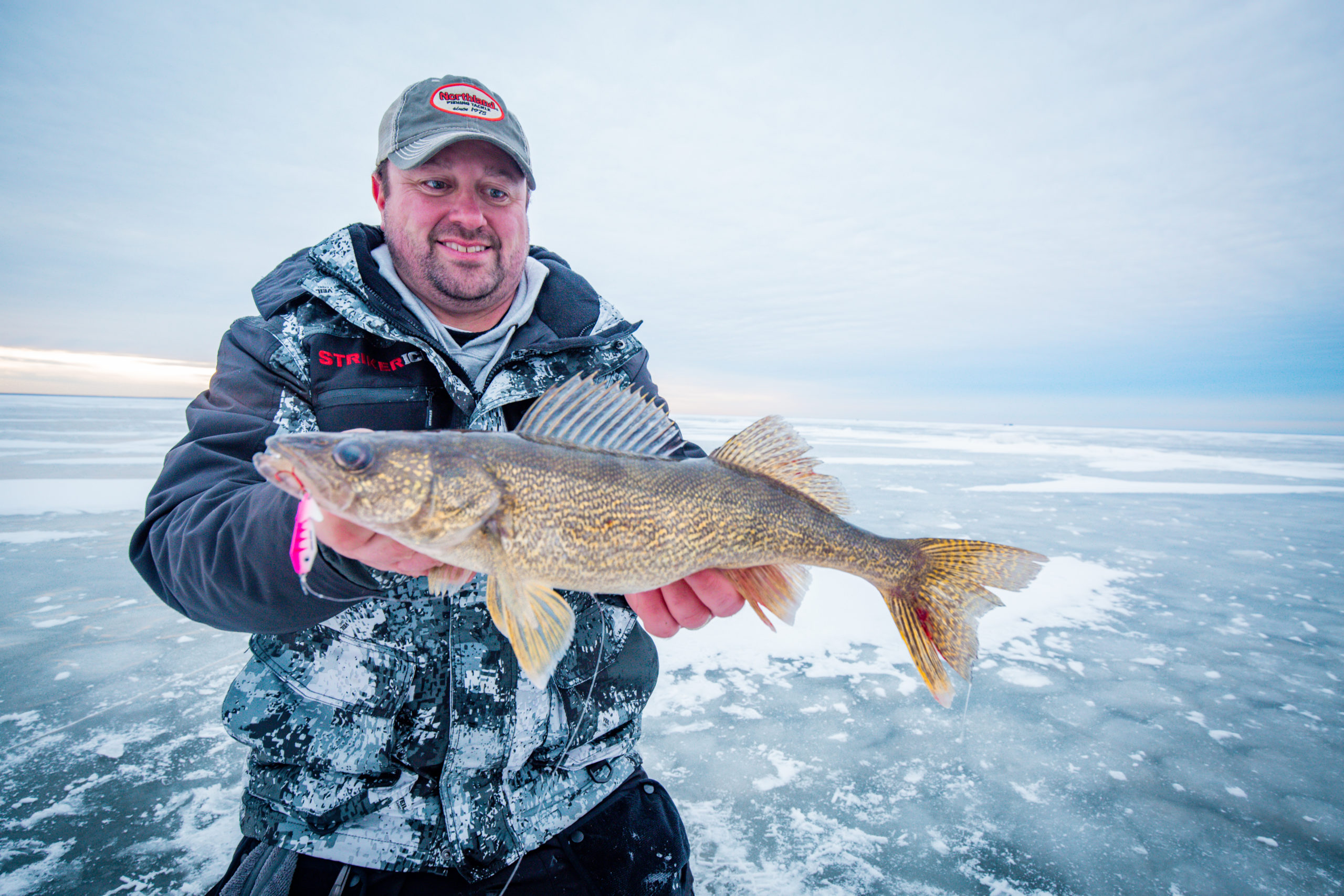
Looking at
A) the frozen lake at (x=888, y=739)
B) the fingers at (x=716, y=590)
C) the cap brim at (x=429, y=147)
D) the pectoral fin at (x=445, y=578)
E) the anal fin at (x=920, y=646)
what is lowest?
the frozen lake at (x=888, y=739)

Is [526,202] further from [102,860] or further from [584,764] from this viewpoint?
[102,860]

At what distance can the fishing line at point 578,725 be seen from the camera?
2223mm

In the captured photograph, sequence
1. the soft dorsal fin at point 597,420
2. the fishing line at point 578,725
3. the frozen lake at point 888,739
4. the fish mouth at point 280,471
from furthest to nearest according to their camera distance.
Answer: the frozen lake at point 888,739
the fishing line at point 578,725
the soft dorsal fin at point 597,420
the fish mouth at point 280,471

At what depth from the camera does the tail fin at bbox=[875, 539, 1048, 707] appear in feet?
7.33

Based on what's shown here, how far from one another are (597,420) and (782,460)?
0.72 meters

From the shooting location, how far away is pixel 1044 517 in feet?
27.9

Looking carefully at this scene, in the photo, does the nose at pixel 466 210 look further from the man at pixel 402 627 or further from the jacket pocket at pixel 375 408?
the jacket pocket at pixel 375 408

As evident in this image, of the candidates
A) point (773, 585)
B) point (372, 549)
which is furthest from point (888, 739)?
point (372, 549)

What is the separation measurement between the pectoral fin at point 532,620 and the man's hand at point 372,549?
0.12 m

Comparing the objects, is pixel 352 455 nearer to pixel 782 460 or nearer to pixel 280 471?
pixel 280 471

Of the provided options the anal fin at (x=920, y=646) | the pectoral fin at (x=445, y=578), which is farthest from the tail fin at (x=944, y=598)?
the pectoral fin at (x=445, y=578)

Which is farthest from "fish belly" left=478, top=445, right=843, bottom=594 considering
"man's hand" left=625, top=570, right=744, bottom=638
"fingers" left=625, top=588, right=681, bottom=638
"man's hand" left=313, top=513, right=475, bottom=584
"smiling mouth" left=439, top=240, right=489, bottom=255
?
"smiling mouth" left=439, top=240, right=489, bottom=255

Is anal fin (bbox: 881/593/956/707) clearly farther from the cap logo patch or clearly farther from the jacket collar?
the cap logo patch

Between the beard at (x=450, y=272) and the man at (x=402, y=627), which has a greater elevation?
the beard at (x=450, y=272)
